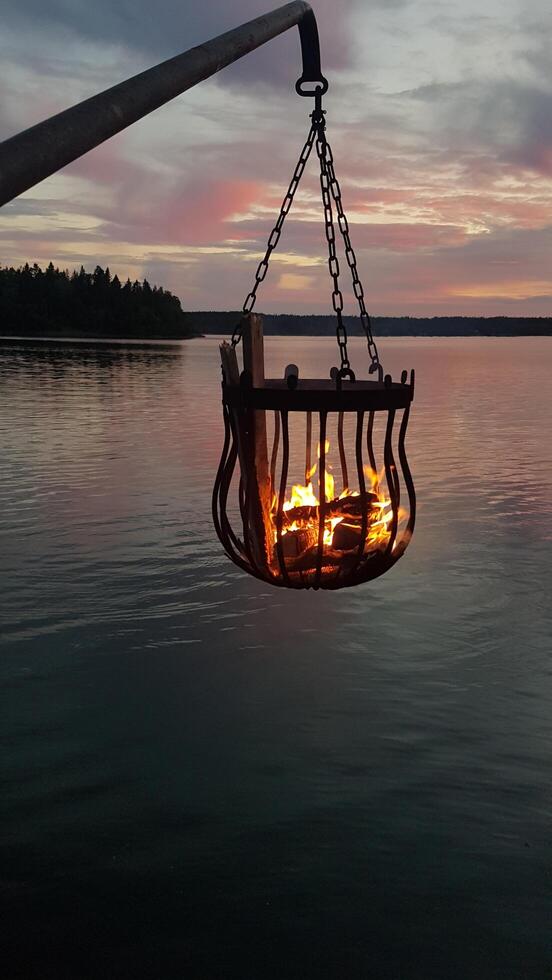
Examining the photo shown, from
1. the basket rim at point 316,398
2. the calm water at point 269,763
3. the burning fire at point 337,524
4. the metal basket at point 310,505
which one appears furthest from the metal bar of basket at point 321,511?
the calm water at point 269,763

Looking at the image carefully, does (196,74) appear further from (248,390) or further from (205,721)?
(205,721)

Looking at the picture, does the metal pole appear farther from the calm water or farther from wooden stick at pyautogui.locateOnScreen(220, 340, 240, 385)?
the calm water

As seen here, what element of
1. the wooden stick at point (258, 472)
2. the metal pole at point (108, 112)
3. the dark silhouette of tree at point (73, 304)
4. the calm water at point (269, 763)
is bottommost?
the calm water at point (269, 763)

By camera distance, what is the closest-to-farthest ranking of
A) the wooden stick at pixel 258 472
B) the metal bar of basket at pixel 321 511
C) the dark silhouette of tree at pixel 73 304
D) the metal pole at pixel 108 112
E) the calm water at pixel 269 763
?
the metal pole at pixel 108 112 → the metal bar of basket at pixel 321 511 → the calm water at pixel 269 763 → the wooden stick at pixel 258 472 → the dark silhouette of tree at pixel 73 304

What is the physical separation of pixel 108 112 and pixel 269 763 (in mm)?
4691

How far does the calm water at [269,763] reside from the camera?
4.50 metres

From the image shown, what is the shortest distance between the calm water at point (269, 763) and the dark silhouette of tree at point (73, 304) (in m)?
160

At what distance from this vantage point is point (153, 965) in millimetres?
4293

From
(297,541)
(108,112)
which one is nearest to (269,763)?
(297,541)

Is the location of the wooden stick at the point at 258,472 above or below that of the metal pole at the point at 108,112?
below

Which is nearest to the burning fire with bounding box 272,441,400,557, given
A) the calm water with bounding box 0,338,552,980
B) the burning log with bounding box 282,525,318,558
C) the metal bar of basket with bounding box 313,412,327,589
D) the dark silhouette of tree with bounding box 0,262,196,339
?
the burning log with bounding box 282,525,318,558

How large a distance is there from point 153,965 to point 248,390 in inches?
109

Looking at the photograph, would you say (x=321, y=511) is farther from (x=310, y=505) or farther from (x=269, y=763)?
(x=269, y=763)

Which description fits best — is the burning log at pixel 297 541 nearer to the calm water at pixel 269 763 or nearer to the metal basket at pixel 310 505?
the metal basket at pixel 310 505
